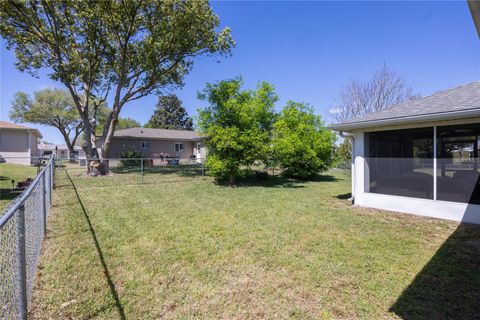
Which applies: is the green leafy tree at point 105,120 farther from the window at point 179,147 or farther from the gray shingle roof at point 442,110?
the gray shingle roof at point 442,110

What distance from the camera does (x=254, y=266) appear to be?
3438 millimetres

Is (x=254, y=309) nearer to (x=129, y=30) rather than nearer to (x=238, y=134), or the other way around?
(x=238, y=134)

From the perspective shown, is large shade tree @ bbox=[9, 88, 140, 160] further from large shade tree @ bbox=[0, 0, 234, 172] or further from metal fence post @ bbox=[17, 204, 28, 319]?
metal fence post @ bbox=[17, 204, 28, 319]

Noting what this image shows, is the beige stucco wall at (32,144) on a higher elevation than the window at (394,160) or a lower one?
higher

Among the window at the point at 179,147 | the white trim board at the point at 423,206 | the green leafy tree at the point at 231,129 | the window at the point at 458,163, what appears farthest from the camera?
the window at the point at 179,147

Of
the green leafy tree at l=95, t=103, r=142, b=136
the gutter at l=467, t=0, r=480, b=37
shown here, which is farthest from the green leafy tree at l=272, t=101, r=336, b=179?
the green leafy tree at l=95, t=103, r=142, b=136

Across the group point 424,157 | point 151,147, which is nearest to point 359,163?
point 424,157

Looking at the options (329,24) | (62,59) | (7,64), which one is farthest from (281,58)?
(7,64)

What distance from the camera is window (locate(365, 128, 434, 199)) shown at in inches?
260

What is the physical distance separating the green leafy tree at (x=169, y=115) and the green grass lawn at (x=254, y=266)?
4571cm

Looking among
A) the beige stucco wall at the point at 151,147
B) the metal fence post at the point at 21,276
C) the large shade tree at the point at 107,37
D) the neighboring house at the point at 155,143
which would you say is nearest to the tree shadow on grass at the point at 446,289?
the metal fence post at the point at 21,276

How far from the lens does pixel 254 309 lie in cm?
253

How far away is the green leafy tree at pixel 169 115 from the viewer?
163 feet

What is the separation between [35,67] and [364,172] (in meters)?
18.7
